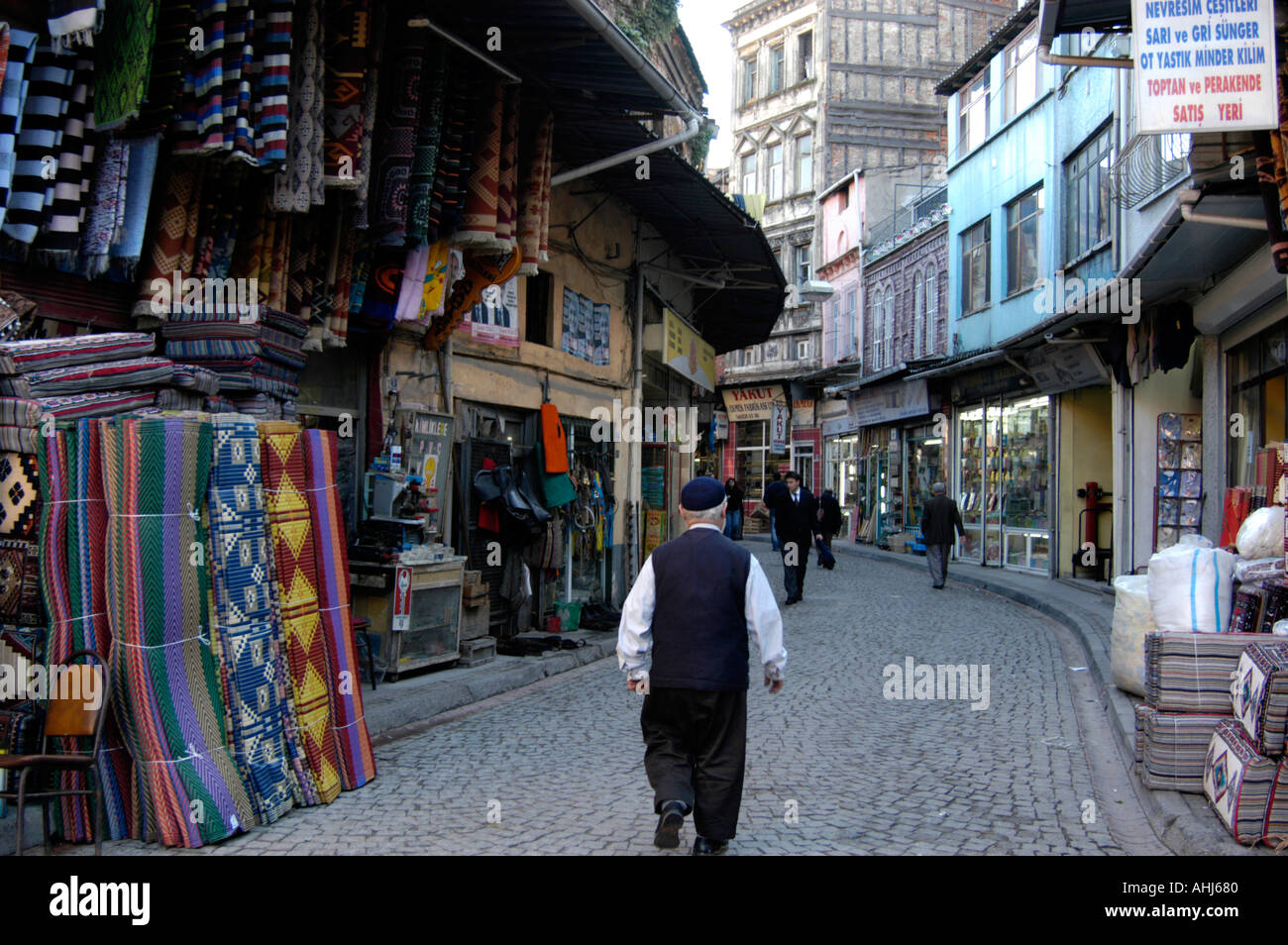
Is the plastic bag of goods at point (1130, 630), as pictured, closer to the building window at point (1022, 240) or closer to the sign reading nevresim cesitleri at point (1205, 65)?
the sign reading nevresim cesitleri at point (1205, 65)

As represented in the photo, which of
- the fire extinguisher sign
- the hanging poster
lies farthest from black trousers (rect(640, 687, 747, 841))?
the hanging poster

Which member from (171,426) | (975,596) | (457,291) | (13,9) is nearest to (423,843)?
(171,426)

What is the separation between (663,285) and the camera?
1683 centimetres

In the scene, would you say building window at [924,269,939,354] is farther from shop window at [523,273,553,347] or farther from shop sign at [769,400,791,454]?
shop window at [523,273,553,347]

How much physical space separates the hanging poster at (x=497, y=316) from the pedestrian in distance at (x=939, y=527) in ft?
26.6

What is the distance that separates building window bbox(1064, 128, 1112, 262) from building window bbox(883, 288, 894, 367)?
35.7 ft

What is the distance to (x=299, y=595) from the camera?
5.81 meters

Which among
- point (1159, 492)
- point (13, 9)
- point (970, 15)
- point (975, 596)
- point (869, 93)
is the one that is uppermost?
point (970, 15)

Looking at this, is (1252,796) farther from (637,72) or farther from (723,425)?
(723,425)

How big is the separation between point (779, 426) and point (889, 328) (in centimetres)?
785

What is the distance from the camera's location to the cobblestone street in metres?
5.05

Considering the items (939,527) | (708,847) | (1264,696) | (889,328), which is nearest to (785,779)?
(708,847)

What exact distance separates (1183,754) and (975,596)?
37.0 ft

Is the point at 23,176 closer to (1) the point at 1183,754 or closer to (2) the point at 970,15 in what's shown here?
(1) the point at 1183,754
